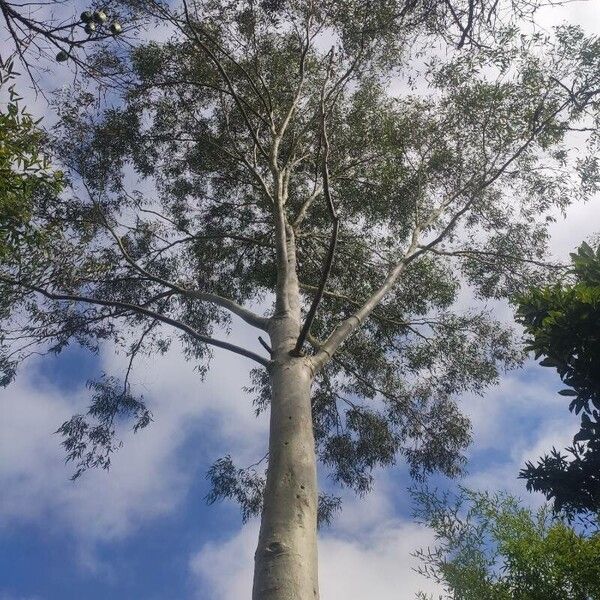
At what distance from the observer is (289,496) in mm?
3635

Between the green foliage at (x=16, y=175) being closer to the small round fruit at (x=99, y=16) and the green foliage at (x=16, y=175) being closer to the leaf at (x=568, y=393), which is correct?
the small round fruit at (x=99, y=16)

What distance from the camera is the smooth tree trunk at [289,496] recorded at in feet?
10.5

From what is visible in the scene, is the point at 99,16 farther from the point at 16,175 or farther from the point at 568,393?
the point at 568,393

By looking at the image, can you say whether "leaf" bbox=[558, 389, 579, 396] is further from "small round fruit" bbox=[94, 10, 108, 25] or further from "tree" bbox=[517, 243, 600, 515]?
"small round fruit" bbox=[94, 10, 108, 25]

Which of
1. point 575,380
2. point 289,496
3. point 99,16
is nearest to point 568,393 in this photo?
point 575,380

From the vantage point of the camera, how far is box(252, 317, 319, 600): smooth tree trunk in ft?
10.5

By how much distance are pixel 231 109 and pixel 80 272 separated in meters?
3.63

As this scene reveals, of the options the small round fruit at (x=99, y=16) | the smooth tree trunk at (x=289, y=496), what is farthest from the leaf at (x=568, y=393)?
the small round fruit at (x=99, y=16)

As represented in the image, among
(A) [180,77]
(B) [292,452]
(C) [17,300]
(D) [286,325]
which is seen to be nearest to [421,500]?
(D) [286,325]

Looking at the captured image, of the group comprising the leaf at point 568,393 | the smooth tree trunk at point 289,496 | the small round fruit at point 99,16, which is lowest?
the smooth tree trunk at point 289,496

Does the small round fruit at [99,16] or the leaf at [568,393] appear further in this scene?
the leaf at [568,393]

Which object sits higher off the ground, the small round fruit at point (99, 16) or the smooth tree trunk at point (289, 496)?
the small round fruit at point (99, 16)

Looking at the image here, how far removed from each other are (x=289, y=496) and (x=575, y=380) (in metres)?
2.47

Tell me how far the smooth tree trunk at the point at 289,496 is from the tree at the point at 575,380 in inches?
72.9
